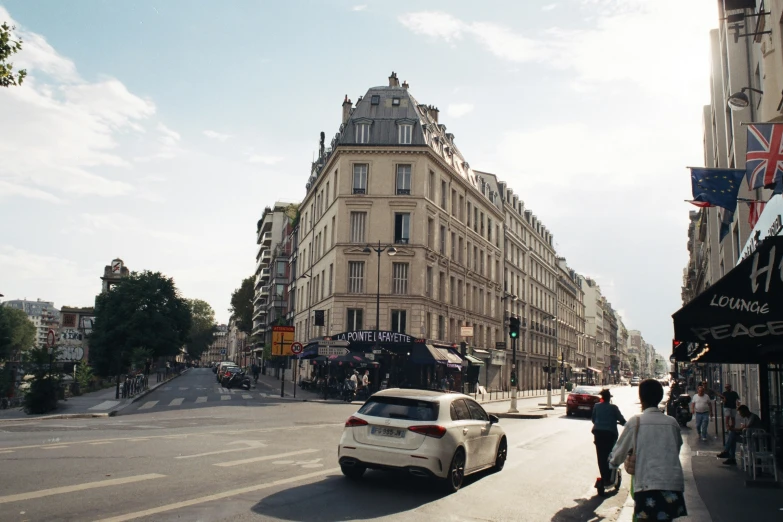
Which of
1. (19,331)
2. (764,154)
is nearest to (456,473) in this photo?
(764,154)

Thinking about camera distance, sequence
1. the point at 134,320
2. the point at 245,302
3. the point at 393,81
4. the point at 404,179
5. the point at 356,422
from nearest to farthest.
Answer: the point at 356,422 → the point at 404,179 → the point at 393,81 → the point at 134,320 → the point at 245,302

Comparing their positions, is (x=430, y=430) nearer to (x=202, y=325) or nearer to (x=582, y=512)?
(x=582, y=512)

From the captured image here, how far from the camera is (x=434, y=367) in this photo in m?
45.3

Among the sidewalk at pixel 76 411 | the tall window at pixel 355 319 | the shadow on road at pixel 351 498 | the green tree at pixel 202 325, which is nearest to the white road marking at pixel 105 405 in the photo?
the sidewalk at pixel 76 411

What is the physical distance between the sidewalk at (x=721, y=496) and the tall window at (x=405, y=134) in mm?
34170

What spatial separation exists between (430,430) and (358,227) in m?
35.9

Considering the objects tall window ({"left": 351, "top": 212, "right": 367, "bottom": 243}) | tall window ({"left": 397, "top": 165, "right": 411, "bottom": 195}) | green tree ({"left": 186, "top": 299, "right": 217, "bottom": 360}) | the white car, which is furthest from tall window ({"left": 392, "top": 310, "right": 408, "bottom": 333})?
green tree ({"left": 186, "top": 299, "right": 217, "bottom": 360})

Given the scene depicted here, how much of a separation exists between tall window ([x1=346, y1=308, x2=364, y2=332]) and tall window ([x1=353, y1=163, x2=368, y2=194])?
830 cm

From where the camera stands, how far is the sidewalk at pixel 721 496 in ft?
27.4

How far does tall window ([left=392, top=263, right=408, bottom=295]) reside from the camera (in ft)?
144

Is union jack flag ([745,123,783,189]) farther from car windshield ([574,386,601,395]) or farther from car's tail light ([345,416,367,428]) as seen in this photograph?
car windshield ([574,386,601,395])

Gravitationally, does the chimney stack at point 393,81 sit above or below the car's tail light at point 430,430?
above

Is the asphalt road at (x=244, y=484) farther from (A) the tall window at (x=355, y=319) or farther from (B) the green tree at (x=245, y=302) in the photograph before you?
(B) the green tree at (x=245, y=302)

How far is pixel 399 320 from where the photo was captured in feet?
143
